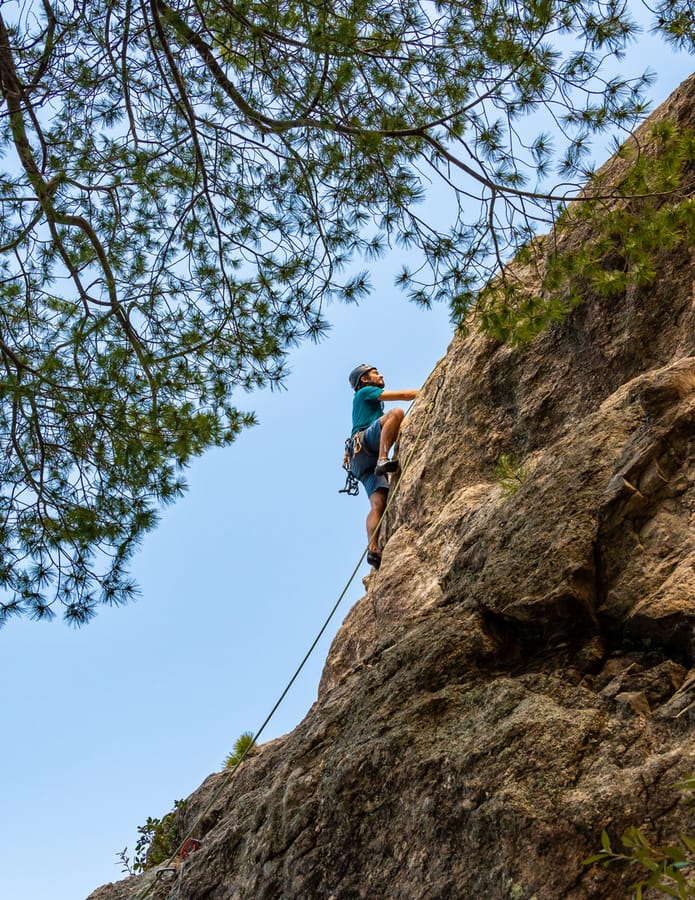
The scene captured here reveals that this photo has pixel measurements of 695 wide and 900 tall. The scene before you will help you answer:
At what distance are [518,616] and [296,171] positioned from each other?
330 centimetres

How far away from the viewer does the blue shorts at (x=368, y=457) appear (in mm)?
8500

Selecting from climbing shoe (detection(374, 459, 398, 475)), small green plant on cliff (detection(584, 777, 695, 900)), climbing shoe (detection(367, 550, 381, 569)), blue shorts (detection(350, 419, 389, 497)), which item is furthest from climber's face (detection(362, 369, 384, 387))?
small green plant on cliff (detection(584, 777, 695, 900))

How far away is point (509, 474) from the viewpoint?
5.84 meters

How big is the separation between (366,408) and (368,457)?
618mm

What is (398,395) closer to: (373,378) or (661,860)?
(373,378)

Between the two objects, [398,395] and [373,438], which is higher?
[398,395]

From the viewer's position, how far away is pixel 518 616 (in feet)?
13.4

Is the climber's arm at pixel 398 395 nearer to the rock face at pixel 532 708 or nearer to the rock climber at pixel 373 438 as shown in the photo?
the rock climber at pixel 373 438

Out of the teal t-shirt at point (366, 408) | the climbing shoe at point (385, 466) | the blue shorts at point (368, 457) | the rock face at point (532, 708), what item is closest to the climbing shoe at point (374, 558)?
the climbing shoe at point (385, 466)

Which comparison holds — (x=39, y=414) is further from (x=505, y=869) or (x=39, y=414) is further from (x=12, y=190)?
(x=505, y=869)

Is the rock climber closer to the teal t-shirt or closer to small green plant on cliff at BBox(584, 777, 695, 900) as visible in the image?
the teal t-shirt

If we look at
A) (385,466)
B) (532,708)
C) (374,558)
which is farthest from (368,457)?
(532,708)

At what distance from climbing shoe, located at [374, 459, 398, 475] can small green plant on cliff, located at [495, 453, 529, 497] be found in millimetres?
1755

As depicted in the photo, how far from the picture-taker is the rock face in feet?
10.5
